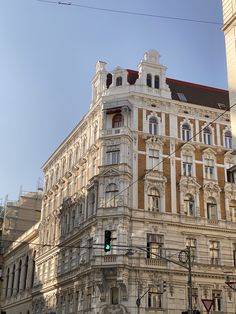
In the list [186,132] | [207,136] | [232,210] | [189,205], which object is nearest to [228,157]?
[207,136]

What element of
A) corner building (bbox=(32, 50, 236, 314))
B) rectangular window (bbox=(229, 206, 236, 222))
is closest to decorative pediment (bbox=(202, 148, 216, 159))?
corner building (bbox=(32, 50, 236, 314))

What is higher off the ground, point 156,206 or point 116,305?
point 156,206

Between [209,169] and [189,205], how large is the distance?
473cm

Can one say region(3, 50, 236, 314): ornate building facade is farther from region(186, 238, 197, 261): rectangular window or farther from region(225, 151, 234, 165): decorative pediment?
region(225, 151, 234, 165): decorative pediment

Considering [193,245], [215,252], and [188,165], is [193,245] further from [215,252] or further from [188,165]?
[188,165]

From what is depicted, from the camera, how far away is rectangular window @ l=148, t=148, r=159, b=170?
49.4 m

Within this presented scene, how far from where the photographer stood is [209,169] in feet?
170

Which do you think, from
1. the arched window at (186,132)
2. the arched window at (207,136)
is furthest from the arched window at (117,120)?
the arched window at (207,136)

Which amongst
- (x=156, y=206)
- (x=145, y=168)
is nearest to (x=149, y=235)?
(x=156, y=206)

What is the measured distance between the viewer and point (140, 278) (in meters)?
44.2

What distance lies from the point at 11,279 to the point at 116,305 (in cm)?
3939

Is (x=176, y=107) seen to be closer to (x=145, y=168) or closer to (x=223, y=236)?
(x=145, y=168)

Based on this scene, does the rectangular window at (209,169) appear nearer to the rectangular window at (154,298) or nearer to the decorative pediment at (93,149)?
the decorative pediment at (93,149)

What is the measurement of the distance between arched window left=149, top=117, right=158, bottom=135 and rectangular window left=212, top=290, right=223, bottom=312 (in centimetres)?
1637
